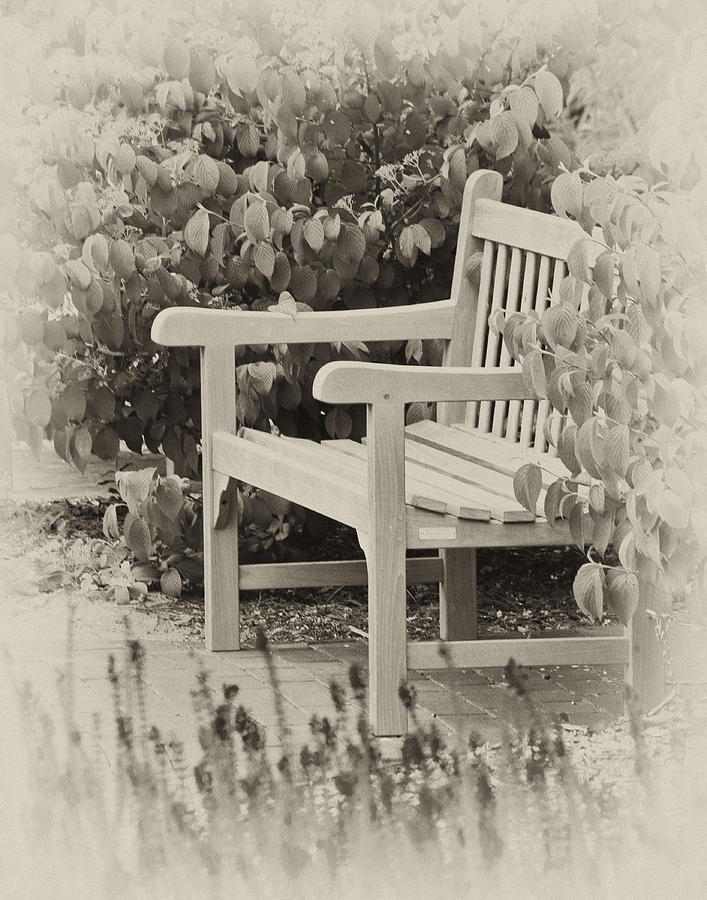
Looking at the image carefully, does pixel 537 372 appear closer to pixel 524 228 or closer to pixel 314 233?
pixel 524 228

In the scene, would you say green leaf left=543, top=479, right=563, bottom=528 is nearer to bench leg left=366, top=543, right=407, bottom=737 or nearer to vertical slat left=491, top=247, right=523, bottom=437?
bench leg left=366, top=543, right=407, bottom=737

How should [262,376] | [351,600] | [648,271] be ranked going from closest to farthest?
[648,271]
[262,376]
[351,600]

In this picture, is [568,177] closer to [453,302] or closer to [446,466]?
[446,466]

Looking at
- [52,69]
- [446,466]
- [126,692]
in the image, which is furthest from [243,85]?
[126,692]

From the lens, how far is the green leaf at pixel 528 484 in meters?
3.31

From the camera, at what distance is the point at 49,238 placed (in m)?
4.55

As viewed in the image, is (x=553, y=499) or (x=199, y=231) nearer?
(x=553, y=499)

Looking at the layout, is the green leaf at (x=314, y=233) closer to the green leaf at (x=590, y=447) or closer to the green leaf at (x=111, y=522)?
the green leaf at (x=111, y=522)

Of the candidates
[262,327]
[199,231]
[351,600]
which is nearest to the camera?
[262,327]

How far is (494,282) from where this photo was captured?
4398mm

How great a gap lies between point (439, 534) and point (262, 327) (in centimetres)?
96

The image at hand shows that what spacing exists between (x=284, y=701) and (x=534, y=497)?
84 cm

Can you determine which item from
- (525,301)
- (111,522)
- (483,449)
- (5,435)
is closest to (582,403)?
(483,449)

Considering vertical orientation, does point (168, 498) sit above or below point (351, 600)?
above
